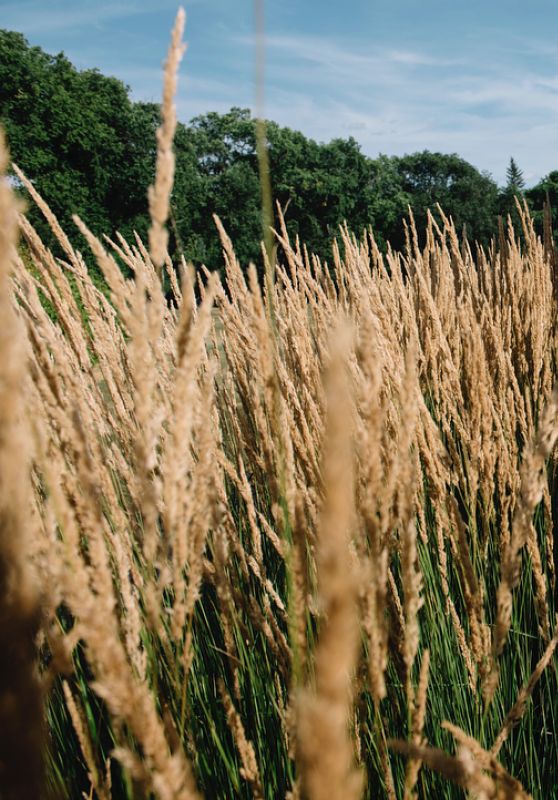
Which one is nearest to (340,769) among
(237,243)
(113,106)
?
(113,106)

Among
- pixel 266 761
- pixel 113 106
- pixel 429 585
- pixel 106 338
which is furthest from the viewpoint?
pixel 113 106

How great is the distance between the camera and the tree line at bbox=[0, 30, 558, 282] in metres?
23.6

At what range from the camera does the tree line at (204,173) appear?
2358 centimetres

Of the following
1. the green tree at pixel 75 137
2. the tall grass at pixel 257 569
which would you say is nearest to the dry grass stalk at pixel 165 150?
the tall grass at pixel 257 569

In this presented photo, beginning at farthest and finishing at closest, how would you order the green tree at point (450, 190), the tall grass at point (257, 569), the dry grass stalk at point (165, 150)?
the green tree at point (450, 190) → the dry grass stalk at point (165, 150) → the tall grass at point (257, 569)

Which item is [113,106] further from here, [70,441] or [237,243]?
[70,441]

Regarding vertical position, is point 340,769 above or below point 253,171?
below

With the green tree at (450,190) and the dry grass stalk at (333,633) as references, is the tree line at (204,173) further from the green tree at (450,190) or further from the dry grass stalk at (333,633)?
the dry grass stalk at (333,633)

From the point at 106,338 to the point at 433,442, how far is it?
2.99 feet

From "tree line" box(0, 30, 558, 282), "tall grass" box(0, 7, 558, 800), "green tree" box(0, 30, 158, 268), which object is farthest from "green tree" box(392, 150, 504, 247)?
"tall grass" box(0, 7, 558, 800)

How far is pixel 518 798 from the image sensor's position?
2.32 feet

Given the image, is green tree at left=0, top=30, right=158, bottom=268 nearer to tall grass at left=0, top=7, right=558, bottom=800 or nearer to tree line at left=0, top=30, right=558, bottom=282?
tree line at left=0, top=30, right=558, bottom=282

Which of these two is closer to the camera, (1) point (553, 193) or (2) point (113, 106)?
(2) point (113, 106)

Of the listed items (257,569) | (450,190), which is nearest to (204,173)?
(450,190)
